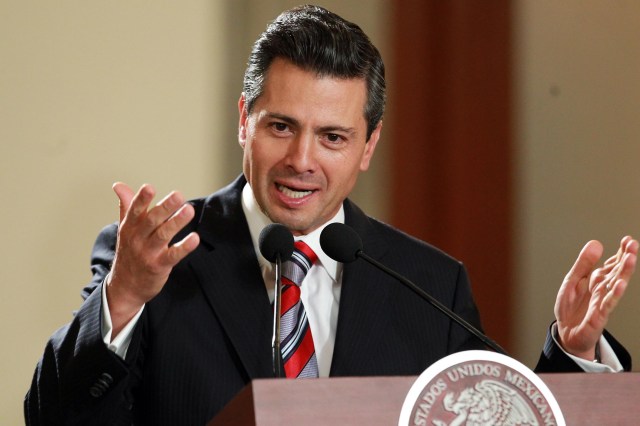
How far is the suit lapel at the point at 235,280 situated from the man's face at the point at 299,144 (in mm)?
74

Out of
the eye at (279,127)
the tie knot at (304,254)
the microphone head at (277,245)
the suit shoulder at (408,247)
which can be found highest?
the eye at (279,127)

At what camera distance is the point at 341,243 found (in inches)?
60.9

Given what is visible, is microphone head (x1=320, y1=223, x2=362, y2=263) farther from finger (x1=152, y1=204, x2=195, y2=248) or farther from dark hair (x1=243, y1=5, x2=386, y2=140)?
dark hair (x1=243, y1=5, x2=386, y2=140)

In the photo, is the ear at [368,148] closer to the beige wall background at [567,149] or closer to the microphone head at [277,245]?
the microphone head at [277,245]

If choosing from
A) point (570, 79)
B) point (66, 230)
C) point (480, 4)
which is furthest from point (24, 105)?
point (570, 79)

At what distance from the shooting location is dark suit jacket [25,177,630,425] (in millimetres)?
1529

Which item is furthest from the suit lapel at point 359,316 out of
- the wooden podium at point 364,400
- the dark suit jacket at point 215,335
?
the wooden podium at point 364,400

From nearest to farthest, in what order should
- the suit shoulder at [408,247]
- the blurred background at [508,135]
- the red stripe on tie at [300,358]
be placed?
1. the red stripe on tie at [300,358]
2. the suit shoulder at [408,247]
3. the blurred background at [508,135]

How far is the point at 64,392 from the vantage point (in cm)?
153

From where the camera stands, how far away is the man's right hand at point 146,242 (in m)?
1.38

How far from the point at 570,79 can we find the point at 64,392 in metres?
2.07

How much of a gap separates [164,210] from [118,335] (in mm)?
271

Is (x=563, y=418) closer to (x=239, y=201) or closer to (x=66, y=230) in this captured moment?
(x=239, y=201)

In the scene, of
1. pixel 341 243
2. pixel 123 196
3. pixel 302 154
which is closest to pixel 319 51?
pixel 302 154
